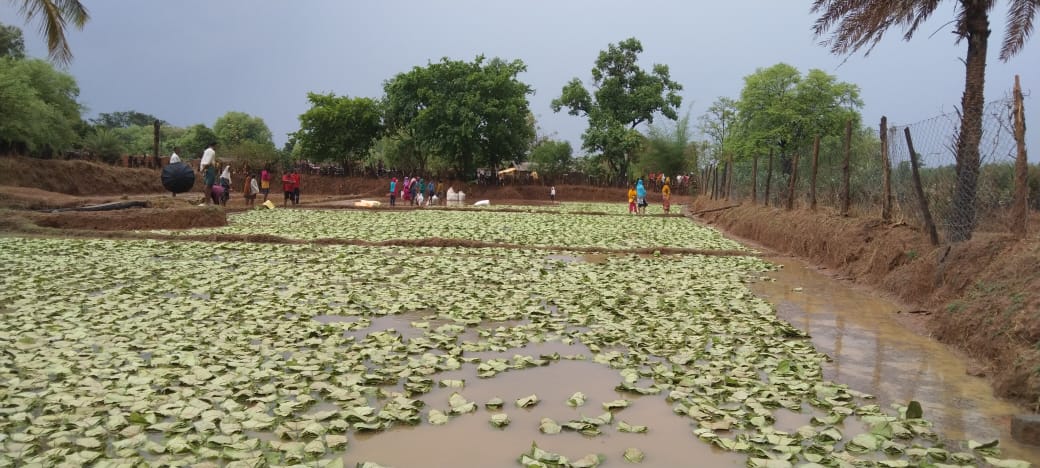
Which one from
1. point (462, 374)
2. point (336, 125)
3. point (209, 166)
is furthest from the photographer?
point (336, 125)

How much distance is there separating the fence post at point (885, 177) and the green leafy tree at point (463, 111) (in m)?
26.4

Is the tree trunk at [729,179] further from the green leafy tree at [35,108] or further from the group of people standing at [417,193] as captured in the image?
the green leafy tree at [35,108]

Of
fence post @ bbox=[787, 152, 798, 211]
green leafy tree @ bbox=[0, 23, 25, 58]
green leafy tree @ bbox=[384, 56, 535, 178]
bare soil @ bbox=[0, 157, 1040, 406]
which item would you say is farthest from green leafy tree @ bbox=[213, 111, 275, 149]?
fence post @ bbox=[787, 152, 798, 211]

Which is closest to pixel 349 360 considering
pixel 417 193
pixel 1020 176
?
pixel 1020 176

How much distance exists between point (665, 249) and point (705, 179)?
2311cm

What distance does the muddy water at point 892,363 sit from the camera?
159 inches

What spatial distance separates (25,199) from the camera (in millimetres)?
19578

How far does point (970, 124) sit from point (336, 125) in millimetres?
33603

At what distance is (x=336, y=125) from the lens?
37.6m

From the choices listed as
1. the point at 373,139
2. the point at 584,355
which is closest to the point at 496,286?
the point at 584,355

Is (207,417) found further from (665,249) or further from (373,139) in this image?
(373,139)

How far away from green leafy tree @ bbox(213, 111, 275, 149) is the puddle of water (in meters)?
61.5

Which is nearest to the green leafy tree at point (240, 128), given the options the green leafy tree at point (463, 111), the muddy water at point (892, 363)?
the green leafy tree at point (463, 111)

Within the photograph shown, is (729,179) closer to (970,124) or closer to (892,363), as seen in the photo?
(970,124)
